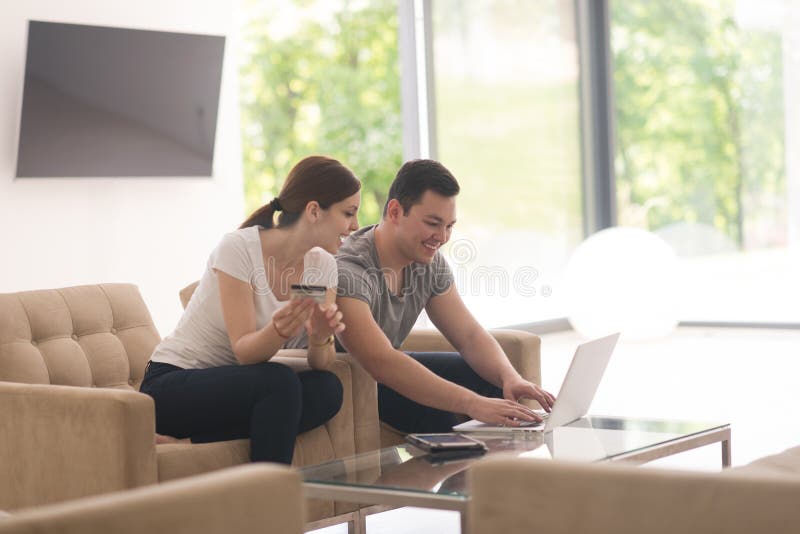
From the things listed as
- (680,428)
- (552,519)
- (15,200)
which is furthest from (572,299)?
(552,519)

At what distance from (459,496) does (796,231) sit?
5.97m

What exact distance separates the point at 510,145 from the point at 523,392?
492 cm

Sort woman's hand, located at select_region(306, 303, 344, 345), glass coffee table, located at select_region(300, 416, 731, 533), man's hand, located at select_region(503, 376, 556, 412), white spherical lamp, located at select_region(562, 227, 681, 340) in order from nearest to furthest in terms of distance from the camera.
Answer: glass coffee table, located at select_region(300, 416, 731, 533) < woman's hand, located at select_region(306, 303, 344, 345) < man's hand, located at select_region(503, 376, 556, 412) < white spherical lamp, located at select_region(562, 227, 681, 340)

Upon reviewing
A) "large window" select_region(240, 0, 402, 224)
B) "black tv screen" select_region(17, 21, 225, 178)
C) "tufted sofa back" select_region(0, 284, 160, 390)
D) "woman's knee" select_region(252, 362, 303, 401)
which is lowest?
"woman's knee" select_region(252, 362, 303, 401)

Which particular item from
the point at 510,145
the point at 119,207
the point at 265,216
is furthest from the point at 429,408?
the point at 510,145

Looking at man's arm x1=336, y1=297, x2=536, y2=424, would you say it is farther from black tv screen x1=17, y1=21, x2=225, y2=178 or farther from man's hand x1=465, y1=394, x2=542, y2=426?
black tv screen x1=17, y1=21, x2=225, y2=178

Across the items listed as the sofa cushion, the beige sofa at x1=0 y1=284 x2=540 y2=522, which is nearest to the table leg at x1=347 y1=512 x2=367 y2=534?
the beige sofa at x1=0 y1=284 x2=540 y2=522

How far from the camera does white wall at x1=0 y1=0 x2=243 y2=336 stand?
481 cm

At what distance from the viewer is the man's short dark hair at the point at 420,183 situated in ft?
9.88

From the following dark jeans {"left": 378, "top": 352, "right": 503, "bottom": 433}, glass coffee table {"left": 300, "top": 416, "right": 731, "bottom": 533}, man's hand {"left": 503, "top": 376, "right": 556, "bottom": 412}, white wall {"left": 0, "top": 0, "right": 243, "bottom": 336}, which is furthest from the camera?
white wall {"left": 0, "top": 0, "right": 243, "bottom": 336}

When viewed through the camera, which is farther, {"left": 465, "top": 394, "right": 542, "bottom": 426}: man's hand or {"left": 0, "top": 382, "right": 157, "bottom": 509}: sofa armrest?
{"left": 465, "top": 394, "right": 542, "bottom": 426}: man's hand

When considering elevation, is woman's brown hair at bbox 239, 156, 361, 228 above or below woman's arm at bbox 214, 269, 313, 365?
above

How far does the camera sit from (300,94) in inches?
548

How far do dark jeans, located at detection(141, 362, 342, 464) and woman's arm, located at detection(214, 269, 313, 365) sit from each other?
0.04 meters
